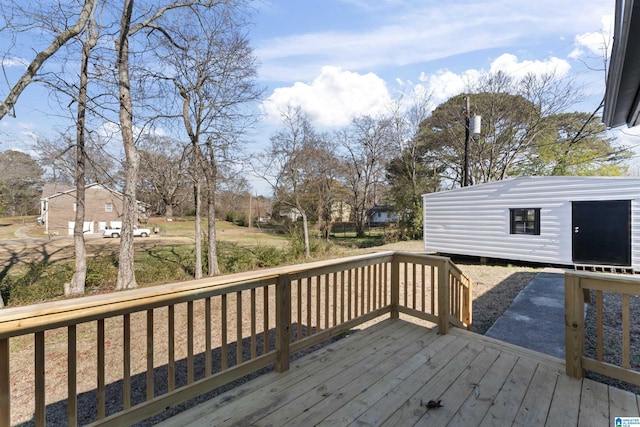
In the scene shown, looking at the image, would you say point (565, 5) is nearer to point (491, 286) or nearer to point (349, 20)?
point (349, 20)

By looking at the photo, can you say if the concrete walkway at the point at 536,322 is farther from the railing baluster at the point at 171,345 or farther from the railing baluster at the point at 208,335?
the railing baluster at the point at 171,345

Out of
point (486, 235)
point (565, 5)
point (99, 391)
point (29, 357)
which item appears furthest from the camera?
point (486, 235)

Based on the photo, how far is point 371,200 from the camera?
24.2m

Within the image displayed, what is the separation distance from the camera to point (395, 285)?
3441mm

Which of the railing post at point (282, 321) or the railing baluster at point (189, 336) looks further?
the railing post at point (282, 321)

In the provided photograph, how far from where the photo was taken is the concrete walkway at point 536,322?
309cm

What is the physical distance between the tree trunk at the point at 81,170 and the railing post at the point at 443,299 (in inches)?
295

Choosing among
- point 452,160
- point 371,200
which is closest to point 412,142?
point 452,160

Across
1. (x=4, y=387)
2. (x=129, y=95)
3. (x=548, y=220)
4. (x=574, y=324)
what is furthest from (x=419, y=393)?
(x=129, y=95)

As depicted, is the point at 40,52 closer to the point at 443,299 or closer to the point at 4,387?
the point at 4,387

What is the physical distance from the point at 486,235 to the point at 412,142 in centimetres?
996

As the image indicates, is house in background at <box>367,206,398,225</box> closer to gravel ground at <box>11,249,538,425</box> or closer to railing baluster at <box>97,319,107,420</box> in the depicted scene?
gravel ground at <box>11,249,538,425</box>

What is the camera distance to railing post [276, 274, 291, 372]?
7.47ft

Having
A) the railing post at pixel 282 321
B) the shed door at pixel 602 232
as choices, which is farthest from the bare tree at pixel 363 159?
the railing post at pixel 282 321
